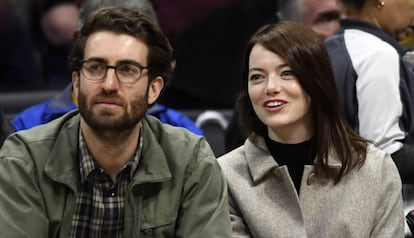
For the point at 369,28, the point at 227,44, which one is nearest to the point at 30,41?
the point at 227,44

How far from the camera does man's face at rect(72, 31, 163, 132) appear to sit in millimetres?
3510

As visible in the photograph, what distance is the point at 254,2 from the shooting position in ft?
18.9

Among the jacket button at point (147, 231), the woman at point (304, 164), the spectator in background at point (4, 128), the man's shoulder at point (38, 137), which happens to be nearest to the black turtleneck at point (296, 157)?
the woman at point (304, 164)

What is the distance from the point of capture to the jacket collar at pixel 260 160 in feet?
12.5

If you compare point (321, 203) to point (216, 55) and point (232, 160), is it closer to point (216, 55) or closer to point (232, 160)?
point (232, 160)

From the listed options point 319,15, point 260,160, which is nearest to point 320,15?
point 319,15

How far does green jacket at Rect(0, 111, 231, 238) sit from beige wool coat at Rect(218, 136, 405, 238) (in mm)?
201

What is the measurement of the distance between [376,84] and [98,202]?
105cm

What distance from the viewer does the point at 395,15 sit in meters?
4.24

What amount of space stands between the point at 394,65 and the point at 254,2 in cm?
184

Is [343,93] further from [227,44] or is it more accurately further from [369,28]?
[227,44]

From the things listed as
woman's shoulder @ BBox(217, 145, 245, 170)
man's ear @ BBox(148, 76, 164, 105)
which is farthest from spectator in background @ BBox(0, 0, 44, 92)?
man's ear @ BBox(148, 76, 164, 105)

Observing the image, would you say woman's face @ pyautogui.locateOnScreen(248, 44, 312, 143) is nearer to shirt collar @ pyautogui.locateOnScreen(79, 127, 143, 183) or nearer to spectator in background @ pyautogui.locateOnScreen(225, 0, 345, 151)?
shirt collar @ pyautogui.locateOnScreen(79, 127, 143, 183)

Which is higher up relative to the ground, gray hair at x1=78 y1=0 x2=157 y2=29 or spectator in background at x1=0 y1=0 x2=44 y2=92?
gray hair at x1=78 y1=0 x2=157 y2=29
